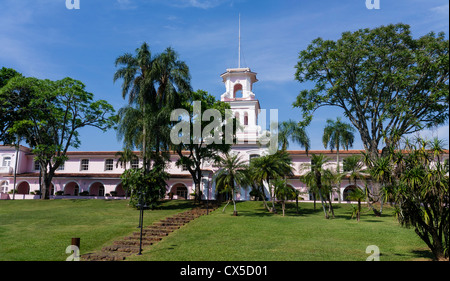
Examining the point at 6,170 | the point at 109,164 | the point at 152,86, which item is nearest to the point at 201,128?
the point at 152,86

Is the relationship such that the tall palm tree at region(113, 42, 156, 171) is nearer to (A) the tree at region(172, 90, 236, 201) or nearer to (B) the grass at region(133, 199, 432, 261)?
(A) the tree at region(172, 90, 236, 201)

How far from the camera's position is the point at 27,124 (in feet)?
126

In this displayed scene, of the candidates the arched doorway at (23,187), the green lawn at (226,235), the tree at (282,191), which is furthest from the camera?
the arched doorway at (23,187)

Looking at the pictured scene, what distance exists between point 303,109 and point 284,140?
6670 mm

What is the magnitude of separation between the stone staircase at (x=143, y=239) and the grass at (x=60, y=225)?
0.90 m

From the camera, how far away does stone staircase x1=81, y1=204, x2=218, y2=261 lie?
15.6 meters

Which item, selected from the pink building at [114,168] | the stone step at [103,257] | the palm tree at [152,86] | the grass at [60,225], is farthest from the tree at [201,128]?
the stone step at [103,257]

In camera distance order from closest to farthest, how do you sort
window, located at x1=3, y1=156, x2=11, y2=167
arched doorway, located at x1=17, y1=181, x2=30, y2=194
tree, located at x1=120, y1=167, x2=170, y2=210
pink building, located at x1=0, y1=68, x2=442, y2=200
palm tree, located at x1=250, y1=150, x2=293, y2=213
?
palm tree, located at x1=250, y1=150, x2=293, y2=213 → tree, located at x1=120, y1=167, x2=170, y2=210 → pink building, located at x1=0, y1=68, x2=442, y2=200 → window, located at x1=3, y1=156, x2=11, y2=167 → arched doorway, located at x1=17, y1=181, x2=30, y2=194

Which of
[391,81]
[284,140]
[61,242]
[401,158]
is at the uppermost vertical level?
[391,81]

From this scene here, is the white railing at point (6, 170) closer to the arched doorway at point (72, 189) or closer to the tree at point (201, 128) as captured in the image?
the arched doorway at point (72, 189)

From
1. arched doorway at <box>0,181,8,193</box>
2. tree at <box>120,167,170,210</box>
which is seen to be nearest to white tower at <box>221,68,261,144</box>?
tree at <box>120,167,170,210</box>

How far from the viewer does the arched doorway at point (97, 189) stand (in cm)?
4706
